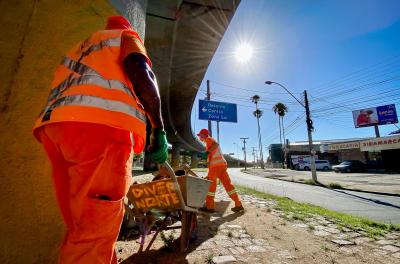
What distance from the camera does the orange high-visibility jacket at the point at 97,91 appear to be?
4.49ft

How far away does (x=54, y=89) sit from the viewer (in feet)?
5.29

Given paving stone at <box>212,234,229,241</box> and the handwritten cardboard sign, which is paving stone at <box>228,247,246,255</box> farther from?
the handwritten cardboard sign

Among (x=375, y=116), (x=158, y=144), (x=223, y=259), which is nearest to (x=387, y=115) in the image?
(x=375, y=116)

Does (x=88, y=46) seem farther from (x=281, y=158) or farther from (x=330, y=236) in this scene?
(x=281, y=158)

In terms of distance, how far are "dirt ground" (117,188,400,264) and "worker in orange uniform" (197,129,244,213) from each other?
0.97 m

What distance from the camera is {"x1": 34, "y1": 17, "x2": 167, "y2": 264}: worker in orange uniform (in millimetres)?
1271

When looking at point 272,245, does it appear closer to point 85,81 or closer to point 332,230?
point 332,230

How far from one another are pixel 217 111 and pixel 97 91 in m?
19.3

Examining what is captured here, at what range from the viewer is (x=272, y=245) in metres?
3.51

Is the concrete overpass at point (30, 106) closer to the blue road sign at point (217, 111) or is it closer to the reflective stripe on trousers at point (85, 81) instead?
the reflective stripe on trousers at point (85, 81)

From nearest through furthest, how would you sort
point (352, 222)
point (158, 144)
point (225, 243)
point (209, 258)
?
point (158, 144) → point (209, 258) → point (225, 243) → point (352, 222)

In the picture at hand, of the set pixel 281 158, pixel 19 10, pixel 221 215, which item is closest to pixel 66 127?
pixel 19 10

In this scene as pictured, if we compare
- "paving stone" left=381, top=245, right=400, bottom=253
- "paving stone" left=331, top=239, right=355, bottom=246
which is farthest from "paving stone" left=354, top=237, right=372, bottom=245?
"paving stone" left=381, top=245, right=400, bottom=253

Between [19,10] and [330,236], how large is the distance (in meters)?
5.01
